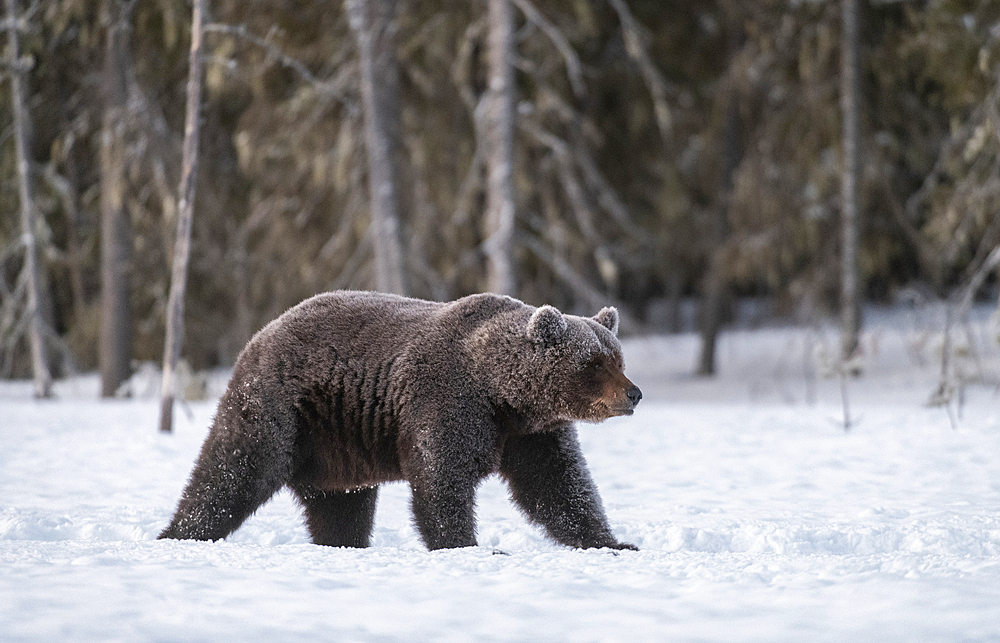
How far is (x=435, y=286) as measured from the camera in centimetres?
1420

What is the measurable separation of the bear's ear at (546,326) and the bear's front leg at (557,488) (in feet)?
1.57

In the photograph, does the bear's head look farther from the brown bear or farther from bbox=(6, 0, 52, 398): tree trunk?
bbox=(6, 0, 52, 398): tree trunk

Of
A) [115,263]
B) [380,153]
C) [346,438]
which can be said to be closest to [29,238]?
[115,263]

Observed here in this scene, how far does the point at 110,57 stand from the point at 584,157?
6.45 meters

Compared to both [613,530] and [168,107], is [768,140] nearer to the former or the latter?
[168,107]

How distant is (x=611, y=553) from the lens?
13.4 ft

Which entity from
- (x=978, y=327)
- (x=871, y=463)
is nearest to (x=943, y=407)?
(x=871, y=463)

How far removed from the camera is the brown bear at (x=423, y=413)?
4371 millimetres

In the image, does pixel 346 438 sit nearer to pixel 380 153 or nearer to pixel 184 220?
pixel 184 220

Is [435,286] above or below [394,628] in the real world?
above

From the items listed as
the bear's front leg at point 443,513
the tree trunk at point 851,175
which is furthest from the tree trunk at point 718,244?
the bear's front leg at point 443,513

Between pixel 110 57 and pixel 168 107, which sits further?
pixel 168 107

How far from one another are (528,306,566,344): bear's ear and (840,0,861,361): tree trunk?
11.0m

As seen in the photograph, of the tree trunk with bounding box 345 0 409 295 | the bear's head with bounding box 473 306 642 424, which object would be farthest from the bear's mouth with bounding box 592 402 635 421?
the tree trunk with bounding box 345 0 409 295
